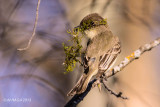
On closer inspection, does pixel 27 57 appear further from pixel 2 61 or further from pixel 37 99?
pixel 37 99

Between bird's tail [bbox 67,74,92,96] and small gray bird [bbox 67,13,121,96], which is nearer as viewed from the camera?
bird's tail [bbox 67,74,92,96]

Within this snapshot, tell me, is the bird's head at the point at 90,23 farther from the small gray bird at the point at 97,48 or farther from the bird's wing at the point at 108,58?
the bird's wing at the point at 108,58

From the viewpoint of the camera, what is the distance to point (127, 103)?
373 centimetres

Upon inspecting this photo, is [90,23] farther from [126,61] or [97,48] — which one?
[126,61]

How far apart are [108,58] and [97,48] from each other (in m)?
0.17

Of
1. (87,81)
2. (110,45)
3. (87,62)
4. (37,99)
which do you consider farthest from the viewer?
(37,99)

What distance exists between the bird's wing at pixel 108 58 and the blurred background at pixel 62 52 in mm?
608

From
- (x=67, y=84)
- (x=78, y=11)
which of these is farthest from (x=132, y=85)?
(x=78, y=11)

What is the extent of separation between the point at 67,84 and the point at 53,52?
24.1 inches

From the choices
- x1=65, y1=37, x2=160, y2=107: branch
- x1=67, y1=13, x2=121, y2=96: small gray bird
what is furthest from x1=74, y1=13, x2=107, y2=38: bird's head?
x1=65, y1=37, x2=160, y2=107: branch

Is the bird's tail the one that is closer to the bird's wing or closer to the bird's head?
the bird's wing

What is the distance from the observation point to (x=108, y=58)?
3008 mm

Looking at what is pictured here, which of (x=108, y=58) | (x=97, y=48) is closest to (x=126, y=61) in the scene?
(x=108, y=58)

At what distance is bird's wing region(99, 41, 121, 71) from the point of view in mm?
2904
